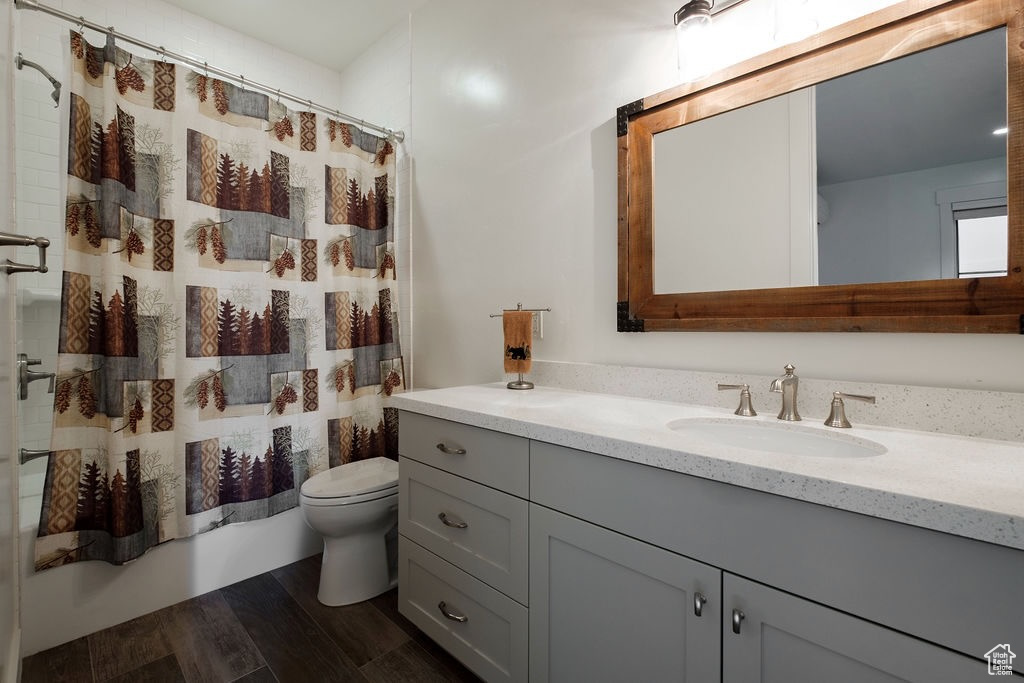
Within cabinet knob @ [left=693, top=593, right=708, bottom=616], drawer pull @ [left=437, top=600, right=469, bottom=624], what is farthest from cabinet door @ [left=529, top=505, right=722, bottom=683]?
drawer pull @ [left=437, top=600, right=469, bottom=624]

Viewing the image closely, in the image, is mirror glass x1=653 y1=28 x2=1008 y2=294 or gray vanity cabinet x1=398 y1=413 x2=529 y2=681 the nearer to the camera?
mirror glass x1=653 y1=28 x2=1008 y2=294

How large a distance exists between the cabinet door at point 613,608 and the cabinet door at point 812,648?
0.14 feet

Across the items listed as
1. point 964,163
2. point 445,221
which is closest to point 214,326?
point 445,221

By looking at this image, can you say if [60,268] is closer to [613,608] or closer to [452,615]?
[452,615]

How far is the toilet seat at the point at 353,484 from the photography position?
1.72 metres

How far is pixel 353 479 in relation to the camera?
196cm

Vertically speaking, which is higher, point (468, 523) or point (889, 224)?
point (889, 224)

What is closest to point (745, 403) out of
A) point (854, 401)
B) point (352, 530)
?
point (854, 401)

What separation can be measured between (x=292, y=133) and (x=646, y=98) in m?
1.51

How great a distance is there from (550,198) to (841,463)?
1.30 meters

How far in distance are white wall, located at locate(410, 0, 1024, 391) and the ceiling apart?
0.23 m

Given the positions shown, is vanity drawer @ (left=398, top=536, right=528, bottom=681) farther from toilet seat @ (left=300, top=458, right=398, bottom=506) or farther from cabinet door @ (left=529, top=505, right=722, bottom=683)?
toilet seat @ (left=300, top=458, right=398, bottom=506)

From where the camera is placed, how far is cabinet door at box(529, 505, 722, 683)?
2.88ft

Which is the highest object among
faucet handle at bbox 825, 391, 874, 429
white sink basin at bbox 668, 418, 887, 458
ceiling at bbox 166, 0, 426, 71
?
ceiling at bbox 166, 0, 426, 71
